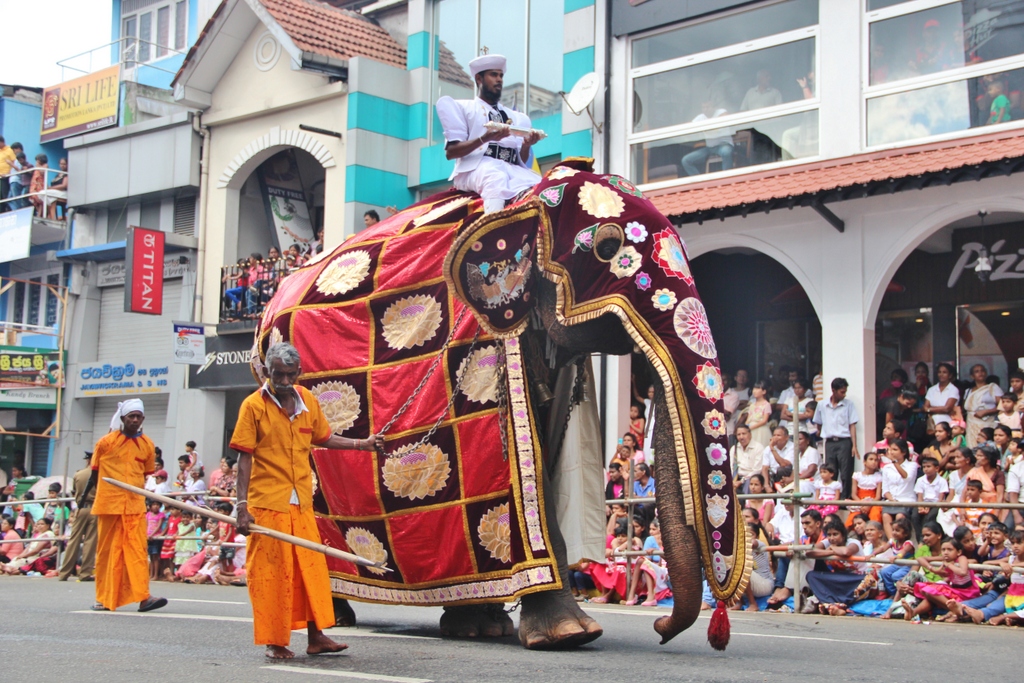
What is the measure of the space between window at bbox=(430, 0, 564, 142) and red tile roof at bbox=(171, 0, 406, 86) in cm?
111

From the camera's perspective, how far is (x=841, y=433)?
14.1 metres

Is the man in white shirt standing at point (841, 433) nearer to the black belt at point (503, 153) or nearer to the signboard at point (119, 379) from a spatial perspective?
the black belt at point (503, 153)

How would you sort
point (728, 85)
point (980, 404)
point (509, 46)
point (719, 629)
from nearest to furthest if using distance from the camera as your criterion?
point (719, 629) → point (980, 404) → point (728, 85) → point (509, 46)

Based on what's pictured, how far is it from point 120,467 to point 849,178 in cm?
814

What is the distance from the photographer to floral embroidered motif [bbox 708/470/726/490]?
21.1 ft

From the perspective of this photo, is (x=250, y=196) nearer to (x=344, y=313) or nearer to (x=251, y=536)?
(x=344, y=313)

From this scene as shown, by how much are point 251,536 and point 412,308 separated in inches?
82.2

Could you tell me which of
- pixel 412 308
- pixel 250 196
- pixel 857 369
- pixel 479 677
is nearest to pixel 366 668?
pixel 479 677

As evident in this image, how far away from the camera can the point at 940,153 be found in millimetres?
13867

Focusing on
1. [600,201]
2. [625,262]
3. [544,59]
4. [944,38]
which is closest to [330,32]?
[544,59]

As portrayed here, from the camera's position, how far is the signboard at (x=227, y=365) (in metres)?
22.3

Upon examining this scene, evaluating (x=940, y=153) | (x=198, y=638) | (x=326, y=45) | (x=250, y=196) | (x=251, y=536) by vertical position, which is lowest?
(x=198, y=638)

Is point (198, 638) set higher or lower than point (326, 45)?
lower

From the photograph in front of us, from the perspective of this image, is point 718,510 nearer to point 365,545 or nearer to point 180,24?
point 365,545
